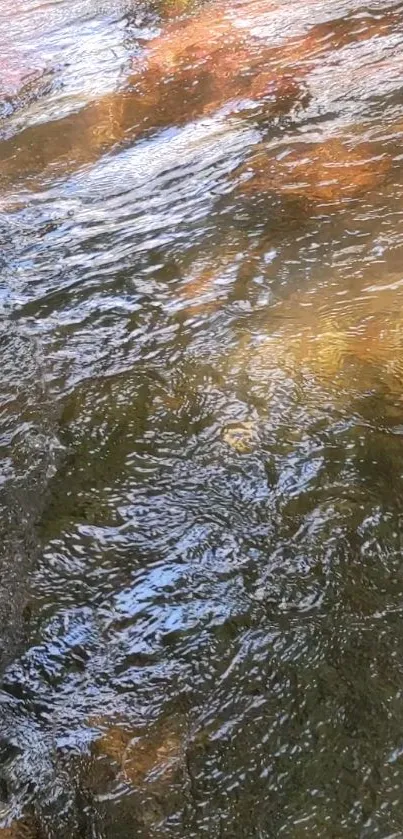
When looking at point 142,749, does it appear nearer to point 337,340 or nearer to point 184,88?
point 337,340

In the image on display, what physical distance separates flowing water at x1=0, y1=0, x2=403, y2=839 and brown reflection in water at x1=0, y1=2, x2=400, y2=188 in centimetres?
5

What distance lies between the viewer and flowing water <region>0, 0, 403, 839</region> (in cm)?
213

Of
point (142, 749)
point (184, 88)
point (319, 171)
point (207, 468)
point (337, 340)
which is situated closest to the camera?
point (142, 749)

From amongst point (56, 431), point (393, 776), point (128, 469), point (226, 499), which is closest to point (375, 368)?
point (226, 499)

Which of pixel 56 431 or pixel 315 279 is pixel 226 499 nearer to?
pixel 56 431

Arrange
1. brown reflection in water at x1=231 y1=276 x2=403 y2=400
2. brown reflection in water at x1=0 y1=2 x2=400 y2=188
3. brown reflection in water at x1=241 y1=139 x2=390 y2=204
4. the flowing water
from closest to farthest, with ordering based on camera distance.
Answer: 1. the flowing water
2. brown reflection in water at x1=231 y1=276 x2=403 y2=400
3. brown reflection in water at x1=241 y1=139 x2=390 y2=204
4. brown reflection in water at x1=0 y1=2 x2=400 y2=188

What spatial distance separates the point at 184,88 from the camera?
596cm

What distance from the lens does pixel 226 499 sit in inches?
111

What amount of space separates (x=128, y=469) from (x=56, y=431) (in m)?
0.41

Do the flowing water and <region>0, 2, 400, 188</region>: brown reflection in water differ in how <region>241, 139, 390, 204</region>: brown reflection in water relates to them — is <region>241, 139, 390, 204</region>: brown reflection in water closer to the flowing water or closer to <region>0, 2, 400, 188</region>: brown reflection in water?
the flowing water

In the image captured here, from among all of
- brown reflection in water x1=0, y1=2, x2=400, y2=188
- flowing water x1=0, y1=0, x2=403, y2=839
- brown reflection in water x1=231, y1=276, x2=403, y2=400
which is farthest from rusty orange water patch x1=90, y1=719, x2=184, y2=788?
brown reflection in water x1=0, y1=2, x2=400, y2=188

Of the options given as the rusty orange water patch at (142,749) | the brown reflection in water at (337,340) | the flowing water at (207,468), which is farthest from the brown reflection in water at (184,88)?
the rusty orange water patch at (142,749)

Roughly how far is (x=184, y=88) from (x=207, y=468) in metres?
4.07

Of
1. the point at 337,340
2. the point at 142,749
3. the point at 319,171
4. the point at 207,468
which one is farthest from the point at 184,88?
the point at 142,749
